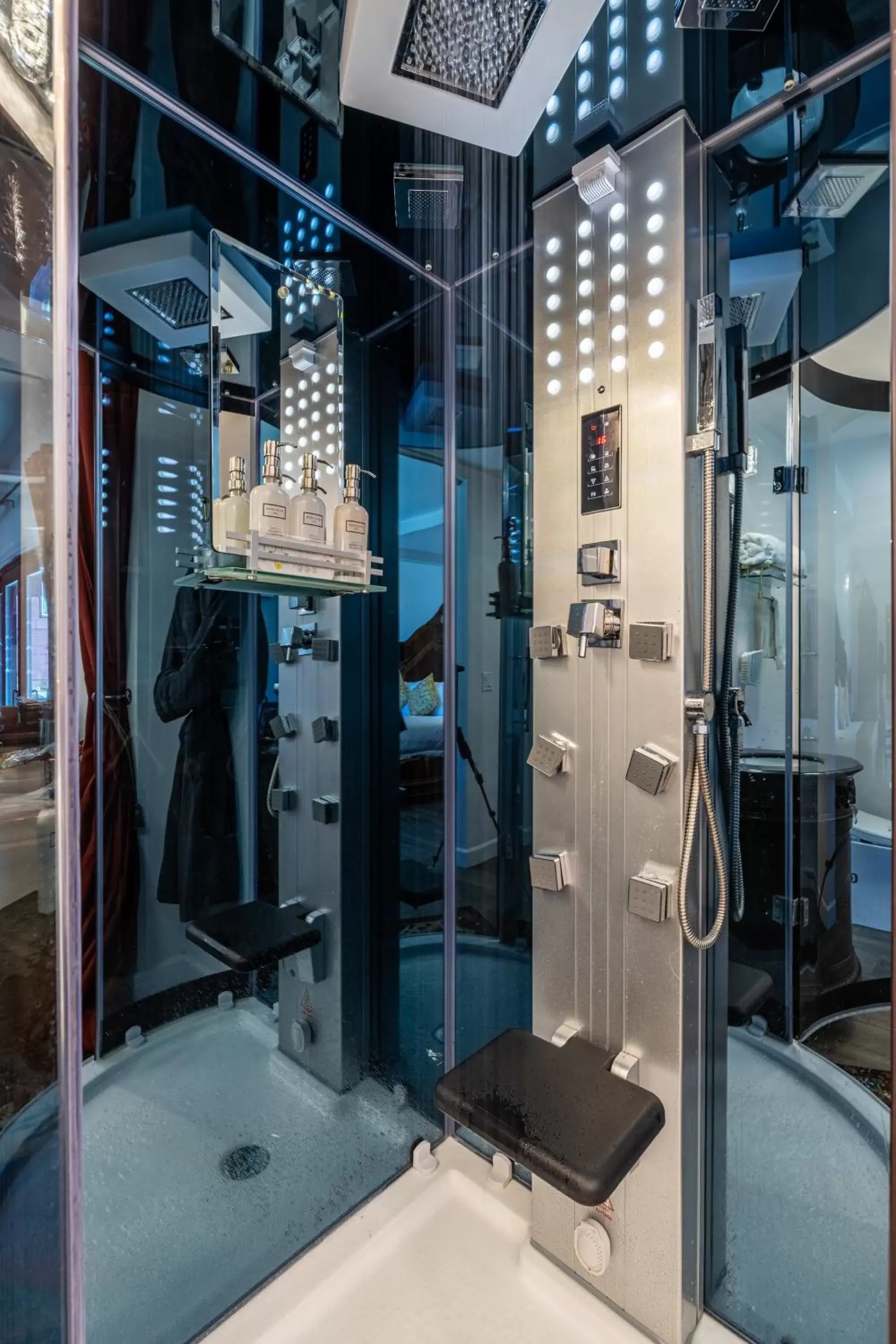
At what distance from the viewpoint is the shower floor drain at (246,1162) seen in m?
1.42

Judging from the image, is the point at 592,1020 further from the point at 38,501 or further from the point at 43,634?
the point at 38,501

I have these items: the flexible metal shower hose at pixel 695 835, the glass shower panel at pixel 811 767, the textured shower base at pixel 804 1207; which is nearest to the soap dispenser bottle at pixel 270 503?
the flexible metal shower hose at pixel 695 835

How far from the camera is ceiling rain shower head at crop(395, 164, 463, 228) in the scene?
162 cm

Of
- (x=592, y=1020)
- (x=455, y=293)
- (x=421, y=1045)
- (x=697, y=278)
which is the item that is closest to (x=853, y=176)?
(x=697, y=278)

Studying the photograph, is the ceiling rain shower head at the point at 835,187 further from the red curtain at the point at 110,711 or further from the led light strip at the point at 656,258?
the red curtain at the point at 110,711

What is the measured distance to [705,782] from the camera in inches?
48.4

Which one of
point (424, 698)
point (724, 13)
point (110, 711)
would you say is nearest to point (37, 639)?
point (110, 711)

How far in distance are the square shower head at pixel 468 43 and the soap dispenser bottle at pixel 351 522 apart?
81 centimetres

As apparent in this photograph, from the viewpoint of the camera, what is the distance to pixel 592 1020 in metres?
1.41

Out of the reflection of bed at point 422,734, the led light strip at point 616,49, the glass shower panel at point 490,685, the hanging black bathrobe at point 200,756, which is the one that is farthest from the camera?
the reflection of bed at point 422,734

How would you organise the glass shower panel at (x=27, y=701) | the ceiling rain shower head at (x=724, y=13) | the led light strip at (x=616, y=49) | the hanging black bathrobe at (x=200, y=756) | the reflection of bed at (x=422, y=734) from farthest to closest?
the reflection of bed at (x=422, y=734), the hanging black bathrobe at (x=200, y=756), the led light strip at (x=616, y=49), the ceiling rain shower head at (x=724, y=13), the glass shower panel at (x=27, y=701)

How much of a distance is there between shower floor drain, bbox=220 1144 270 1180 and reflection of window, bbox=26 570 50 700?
1.19m

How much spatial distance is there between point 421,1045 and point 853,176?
2.47m

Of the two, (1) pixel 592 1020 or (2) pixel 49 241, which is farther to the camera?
(1) pixel 592 1020
